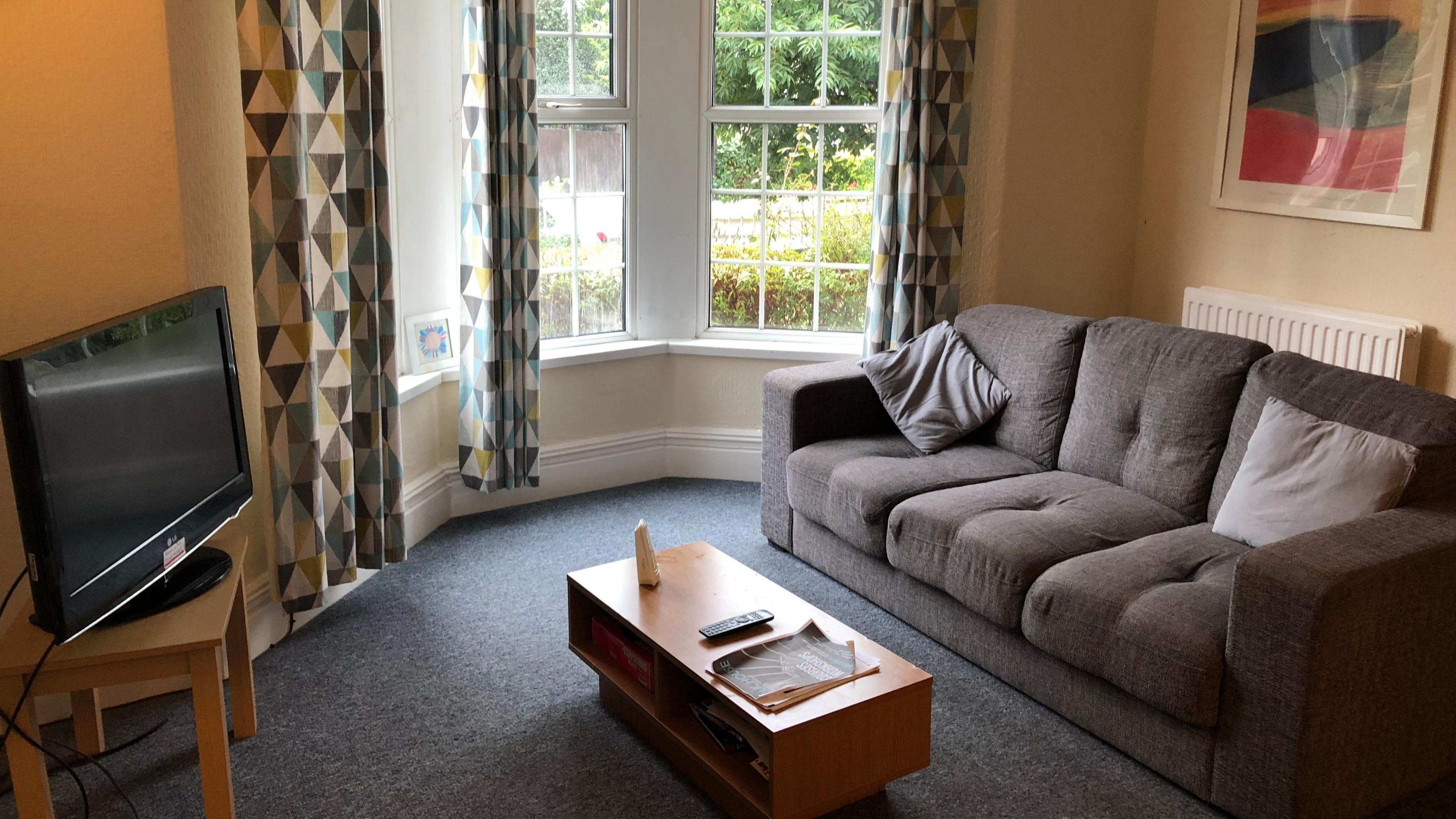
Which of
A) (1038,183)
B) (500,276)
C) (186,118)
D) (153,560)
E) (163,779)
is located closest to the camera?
(153,560)

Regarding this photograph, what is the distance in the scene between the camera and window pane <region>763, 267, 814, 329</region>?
191 inches

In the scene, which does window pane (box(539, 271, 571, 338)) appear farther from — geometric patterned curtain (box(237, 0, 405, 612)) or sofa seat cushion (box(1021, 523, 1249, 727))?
sofa seat cushion (box(1021, 523, 1249, 727))

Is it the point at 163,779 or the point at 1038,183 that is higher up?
the point at 1038,183

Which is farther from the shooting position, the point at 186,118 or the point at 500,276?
the point at 500,276

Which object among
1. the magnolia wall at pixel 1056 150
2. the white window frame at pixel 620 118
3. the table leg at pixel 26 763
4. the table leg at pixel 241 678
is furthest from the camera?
the white window frame at pixel 620 118

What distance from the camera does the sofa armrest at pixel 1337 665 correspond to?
2357 mm

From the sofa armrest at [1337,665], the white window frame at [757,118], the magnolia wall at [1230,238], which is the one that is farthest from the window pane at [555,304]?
the sofa armrest at [1337,665]

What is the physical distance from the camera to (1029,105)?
4.42 metres

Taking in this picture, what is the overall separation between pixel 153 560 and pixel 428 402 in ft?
6.13

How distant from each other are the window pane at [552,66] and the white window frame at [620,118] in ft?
0.10

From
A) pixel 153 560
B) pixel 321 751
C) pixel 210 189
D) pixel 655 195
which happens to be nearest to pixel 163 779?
pixel 321 751

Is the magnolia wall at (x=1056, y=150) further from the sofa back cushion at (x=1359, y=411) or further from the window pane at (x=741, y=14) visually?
the sofa back cushion at (x=1359, y=411)

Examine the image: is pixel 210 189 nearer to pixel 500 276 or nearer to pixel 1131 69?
pixel 500 276

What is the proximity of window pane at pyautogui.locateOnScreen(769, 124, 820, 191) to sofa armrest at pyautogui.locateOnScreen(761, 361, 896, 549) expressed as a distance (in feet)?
3.16
